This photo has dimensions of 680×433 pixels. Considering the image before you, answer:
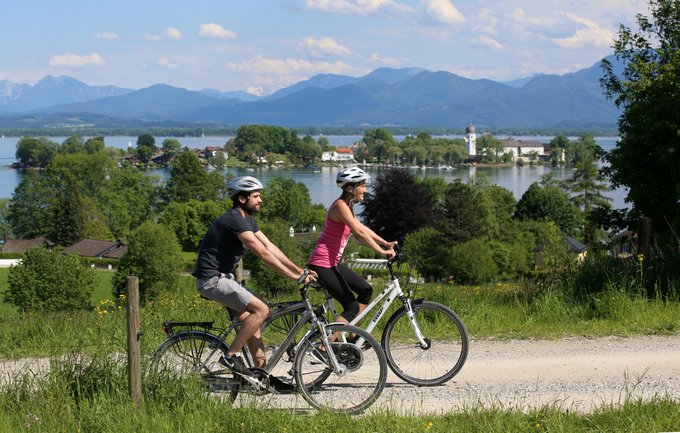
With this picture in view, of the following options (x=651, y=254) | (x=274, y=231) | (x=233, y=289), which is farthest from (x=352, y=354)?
(x=274, y=231)

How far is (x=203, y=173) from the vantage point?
91875mm

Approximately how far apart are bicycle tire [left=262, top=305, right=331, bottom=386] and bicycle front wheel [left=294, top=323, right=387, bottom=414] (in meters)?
0.06

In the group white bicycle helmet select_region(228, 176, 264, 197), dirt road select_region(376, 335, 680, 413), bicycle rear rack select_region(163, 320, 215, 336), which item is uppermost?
white bicycle helmet select_region(228, 176, 264, 197)

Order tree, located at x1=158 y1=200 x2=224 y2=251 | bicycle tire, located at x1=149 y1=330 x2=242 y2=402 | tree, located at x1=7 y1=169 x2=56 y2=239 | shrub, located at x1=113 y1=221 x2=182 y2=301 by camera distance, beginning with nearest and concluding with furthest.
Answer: bicycle tire, located at x1=149 y1=330 x2=242 y2=402
shrub, located at x1=113 y1=221 x2=182 y2=301
tree, located at x1=158 y1=200 x2=224 y2=251
tree, located at x1=7 y1=169 x2=56 y2=239

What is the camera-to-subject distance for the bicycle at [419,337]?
662 cm

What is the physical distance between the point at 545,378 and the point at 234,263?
2.57 metres

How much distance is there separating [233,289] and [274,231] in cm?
4122

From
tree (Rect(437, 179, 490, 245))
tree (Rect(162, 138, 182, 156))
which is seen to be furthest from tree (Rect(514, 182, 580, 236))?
tree (Rect(162, 138, 182, 156))

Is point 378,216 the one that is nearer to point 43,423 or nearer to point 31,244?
point 31,244

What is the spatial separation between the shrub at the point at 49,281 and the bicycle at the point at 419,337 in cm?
3036

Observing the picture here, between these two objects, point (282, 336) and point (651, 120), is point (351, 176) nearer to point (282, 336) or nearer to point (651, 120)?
point (282, 336)

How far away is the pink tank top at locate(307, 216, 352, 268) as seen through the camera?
21.7 ft

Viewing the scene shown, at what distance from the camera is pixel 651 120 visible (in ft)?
76.4

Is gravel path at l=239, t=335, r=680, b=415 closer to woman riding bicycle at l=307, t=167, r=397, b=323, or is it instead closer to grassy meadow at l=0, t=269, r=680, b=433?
grassy meadow at l=0, t=269, r=680, b=433
